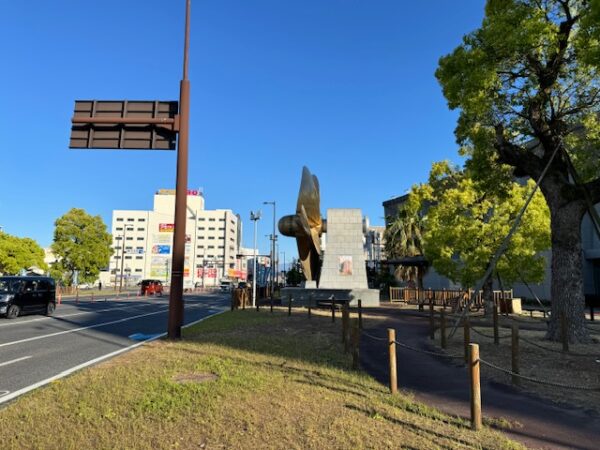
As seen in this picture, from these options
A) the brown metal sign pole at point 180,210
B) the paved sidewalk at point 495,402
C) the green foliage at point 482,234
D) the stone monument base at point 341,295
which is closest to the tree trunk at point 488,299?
the green foliage at point 482,234

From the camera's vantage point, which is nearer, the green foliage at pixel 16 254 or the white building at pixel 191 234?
the green foliage at pixel 16 254

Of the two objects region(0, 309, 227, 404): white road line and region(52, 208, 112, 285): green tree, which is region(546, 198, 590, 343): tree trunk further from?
region(52, 208, 112, 285): green tree

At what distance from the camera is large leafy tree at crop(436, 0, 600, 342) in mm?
11188

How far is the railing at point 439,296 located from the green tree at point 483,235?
2843 millimetres

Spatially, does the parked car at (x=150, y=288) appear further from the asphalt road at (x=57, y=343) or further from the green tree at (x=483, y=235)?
the green tree at (x=483, y=235)

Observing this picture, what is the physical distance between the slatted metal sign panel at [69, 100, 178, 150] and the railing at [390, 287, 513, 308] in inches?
698

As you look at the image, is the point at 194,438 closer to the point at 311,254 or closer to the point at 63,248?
the point at 311,254

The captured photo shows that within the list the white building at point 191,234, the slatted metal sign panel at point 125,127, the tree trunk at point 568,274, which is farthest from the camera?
the white building at point 191,234

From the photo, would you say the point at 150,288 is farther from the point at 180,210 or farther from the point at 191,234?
the point at 191,234

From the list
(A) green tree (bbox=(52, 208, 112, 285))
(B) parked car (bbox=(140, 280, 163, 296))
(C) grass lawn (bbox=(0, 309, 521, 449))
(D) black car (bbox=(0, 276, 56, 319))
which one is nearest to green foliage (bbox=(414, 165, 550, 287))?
(C) grass lawn (bbox=(0, 309, 521, 449))

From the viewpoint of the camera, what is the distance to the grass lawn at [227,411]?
4.54 m

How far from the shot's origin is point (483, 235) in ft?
69.5

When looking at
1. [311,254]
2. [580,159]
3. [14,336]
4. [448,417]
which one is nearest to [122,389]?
[448,417]

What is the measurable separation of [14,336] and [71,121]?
6615 millimetres
